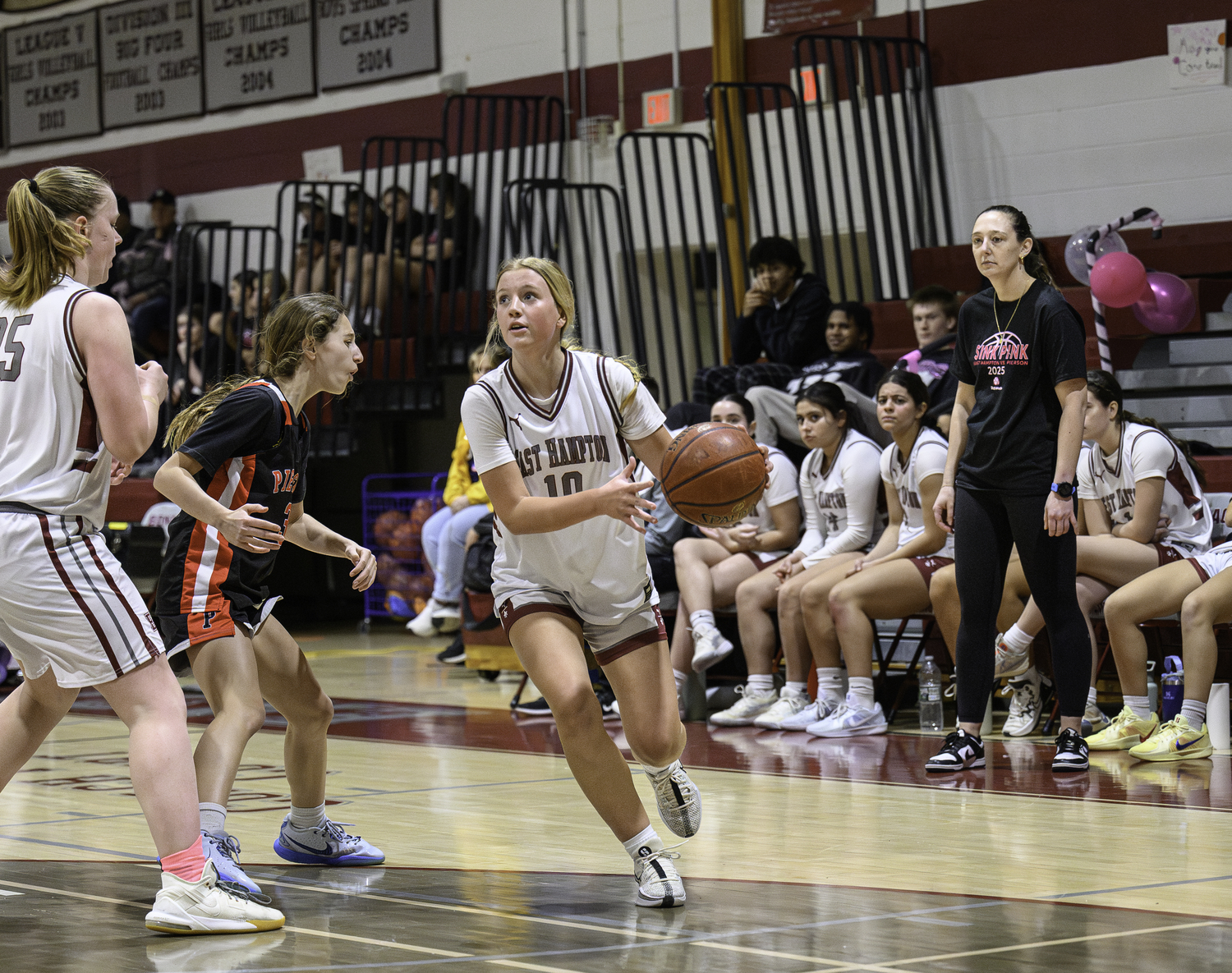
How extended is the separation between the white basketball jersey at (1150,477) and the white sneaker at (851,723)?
116 centimetres

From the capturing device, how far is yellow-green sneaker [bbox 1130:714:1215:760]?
18.1 feet

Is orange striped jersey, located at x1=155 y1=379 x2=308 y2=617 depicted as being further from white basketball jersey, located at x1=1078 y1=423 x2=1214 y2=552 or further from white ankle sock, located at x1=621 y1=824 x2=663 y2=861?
white basketball jersey, located at x1=1078 y1=423 x2=1214 y2=552

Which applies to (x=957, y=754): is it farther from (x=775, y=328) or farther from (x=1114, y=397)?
(x=775, y=328)

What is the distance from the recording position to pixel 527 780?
5.48 metres

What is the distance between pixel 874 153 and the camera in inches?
366

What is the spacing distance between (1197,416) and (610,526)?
15.4 ft

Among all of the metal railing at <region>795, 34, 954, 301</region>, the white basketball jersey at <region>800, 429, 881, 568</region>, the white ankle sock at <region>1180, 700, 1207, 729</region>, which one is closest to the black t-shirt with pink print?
the white ankle sock at <region>1180, 700, 1207, 729</region>

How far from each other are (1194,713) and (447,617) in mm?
5329

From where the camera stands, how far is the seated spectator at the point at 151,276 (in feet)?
40.3

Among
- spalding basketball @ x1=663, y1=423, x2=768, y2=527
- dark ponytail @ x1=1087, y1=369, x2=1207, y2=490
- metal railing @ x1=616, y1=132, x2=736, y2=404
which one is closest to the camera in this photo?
spalding basketball @ x1=663, y1=423, x2=768, y2=527

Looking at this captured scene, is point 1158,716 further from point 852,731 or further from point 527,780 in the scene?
point 527,780

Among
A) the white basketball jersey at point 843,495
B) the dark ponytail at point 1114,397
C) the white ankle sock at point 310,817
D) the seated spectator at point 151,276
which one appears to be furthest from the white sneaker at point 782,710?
the seated spectator at point 151,276

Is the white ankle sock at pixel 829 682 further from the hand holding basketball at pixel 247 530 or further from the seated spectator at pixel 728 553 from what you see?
the hand holding basketball at pixel 247 530

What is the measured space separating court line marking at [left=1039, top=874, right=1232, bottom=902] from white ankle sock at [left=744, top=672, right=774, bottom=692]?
10.0 feet
